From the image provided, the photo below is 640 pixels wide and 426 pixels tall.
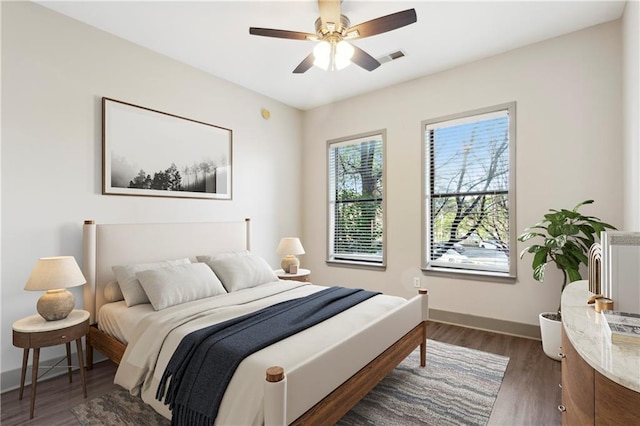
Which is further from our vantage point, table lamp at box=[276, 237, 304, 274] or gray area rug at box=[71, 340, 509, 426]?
table lamp at box=[276, 237, 304, 274]

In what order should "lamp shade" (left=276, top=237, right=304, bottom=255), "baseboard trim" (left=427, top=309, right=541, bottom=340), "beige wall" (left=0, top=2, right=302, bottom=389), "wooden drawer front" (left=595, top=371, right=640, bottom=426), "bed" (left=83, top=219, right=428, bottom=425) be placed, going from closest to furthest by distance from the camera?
"wooden drawer front" (left=595, top=371, right=640, bottom=426)
"bed" (left=83, top=219, right=428, bottom=425)
"beige wall" (left=0, top=2, right=302, bottom=389)
"baseboard trim" (left=427, top=309, right=541, bottom=340)
"lamp shade" (left=276, top=237, right=304, bottom=255)

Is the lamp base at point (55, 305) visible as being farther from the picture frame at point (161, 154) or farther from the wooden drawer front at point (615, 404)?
the wooden drawer front at point (615, 404)

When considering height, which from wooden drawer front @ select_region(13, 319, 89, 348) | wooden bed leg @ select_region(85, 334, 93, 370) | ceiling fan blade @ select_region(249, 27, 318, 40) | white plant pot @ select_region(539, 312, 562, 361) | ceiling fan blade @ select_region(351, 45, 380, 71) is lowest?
wooden bed leg @ select_region(85, 334, 93, 370)

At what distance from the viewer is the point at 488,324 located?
3.58 metres

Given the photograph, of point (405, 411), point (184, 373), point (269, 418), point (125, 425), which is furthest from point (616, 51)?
point (125, 425)

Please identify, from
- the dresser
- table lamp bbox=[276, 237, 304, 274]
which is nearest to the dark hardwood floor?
the dresser

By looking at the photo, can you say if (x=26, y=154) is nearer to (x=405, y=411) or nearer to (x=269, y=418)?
(x=269, y=418)

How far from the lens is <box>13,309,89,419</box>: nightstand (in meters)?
2.14

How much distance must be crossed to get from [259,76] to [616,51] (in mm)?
3571

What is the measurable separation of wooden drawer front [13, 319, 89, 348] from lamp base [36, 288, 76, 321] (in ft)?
0.51

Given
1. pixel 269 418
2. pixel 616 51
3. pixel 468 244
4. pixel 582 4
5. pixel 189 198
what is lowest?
pixel 269 418

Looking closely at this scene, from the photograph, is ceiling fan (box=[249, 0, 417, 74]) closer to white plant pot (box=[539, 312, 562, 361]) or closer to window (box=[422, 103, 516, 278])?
window (box=[422, 103, 516, 278])

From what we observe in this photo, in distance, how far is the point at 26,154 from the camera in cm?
254

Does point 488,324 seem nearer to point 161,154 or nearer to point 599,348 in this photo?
point 599,348
